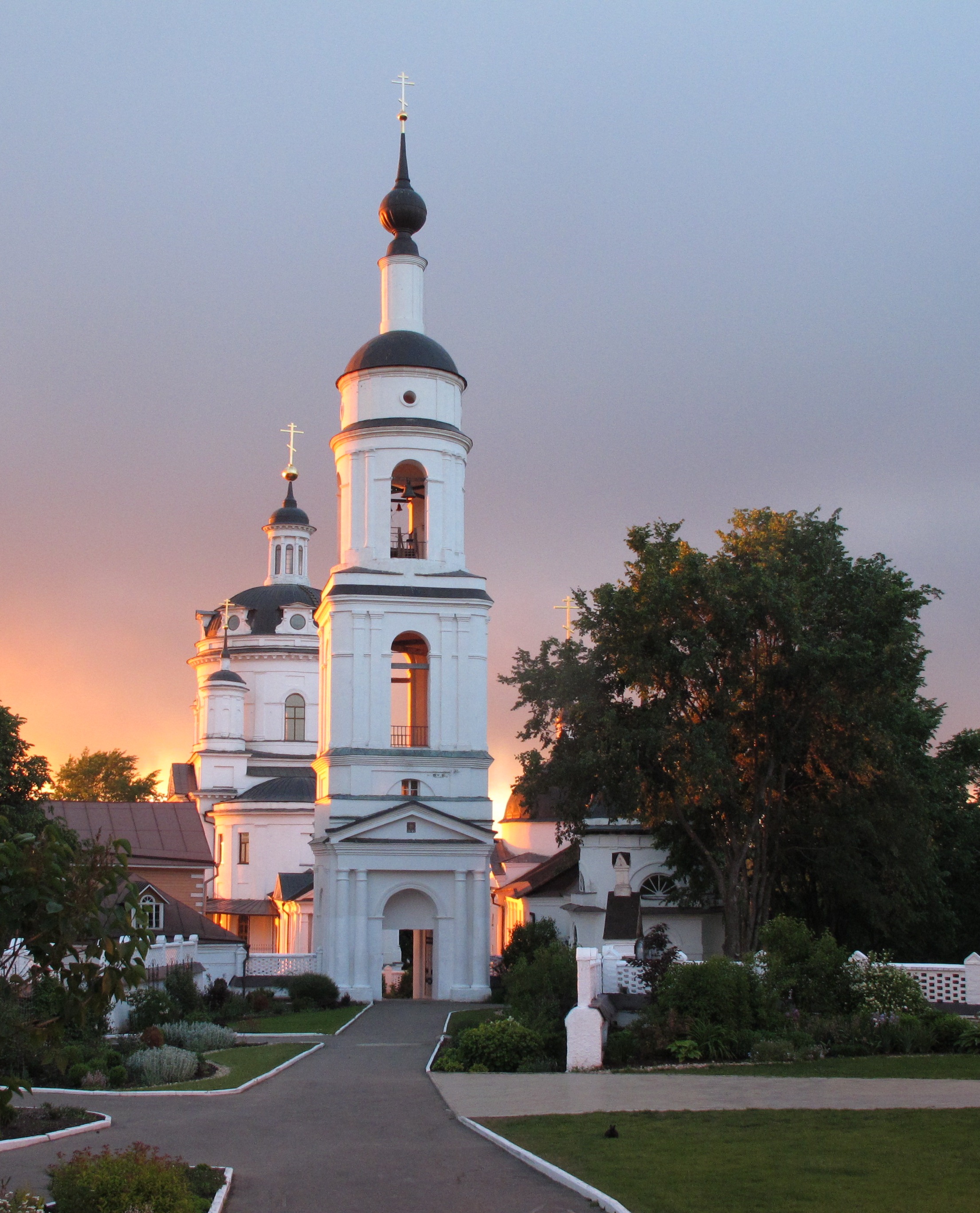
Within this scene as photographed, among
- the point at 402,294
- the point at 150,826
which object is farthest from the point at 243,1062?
the point at 150,826

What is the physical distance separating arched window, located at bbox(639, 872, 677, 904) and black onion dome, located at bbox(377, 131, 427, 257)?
20.5m

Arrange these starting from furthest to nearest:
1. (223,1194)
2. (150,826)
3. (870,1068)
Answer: (150,826) → (870,1068) → (223,1194)

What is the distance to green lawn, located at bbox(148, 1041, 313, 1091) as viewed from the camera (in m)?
17.7

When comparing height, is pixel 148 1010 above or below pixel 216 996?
above

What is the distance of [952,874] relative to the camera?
3625cm

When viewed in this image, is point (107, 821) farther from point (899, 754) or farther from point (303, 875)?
point (899, 754)

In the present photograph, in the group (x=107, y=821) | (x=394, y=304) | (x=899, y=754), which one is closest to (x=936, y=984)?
(x=899, y=754)

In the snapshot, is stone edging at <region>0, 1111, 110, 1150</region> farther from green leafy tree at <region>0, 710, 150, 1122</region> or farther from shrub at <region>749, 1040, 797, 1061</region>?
shrub at <region>749, 1040, 797, 1061</region>

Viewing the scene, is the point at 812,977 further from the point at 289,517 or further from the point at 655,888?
the point at 289,517

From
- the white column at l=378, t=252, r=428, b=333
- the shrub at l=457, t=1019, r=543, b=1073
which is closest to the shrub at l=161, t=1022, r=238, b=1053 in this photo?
the shrub at l=457, t=1019, r=543, b=1073

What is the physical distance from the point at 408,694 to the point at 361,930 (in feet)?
26.5

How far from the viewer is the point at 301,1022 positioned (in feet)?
94.4

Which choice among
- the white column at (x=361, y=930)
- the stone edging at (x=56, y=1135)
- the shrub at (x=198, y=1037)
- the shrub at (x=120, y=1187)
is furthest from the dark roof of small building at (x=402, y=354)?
the shrub at (x=120, y=1187)

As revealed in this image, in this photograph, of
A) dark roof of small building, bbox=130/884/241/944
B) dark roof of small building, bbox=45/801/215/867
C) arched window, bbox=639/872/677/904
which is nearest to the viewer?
dark roof of small building, bbox=130/884/241/944
